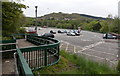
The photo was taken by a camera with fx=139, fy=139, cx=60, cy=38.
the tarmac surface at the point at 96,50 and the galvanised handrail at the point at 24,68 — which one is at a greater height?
the galvanised handrail at the point at 24,68

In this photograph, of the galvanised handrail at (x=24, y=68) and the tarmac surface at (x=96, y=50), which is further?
the tarmac surface at (x=96, y=50)

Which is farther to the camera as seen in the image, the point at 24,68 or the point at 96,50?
the point at 96,50

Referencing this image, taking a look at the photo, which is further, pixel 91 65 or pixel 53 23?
pixel 53 23

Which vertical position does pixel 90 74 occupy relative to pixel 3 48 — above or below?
below

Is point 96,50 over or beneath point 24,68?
beneath

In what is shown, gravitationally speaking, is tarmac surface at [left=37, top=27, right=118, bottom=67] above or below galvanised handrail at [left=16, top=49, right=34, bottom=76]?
below

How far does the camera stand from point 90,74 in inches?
249

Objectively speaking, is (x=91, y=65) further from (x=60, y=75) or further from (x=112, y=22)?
(x=112, y=22)

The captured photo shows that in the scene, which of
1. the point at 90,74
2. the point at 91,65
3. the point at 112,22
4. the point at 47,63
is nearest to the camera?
the point at 90,74

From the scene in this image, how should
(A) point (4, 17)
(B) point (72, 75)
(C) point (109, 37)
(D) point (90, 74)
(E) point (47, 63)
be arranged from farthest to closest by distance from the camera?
(C) point (109, 37) → (A) point (4, 17) → (E) point (47, 63) → (D) point (90, 74) → (B) point (72, 75)

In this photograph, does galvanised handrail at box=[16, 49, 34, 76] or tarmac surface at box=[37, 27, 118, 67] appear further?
tarmac surface at box=[37, 27, 118, 67]

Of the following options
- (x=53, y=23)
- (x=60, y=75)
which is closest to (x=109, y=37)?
(x=60, y=75)

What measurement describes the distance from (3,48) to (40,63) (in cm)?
270

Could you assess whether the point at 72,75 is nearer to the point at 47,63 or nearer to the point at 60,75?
the point at 60,75
